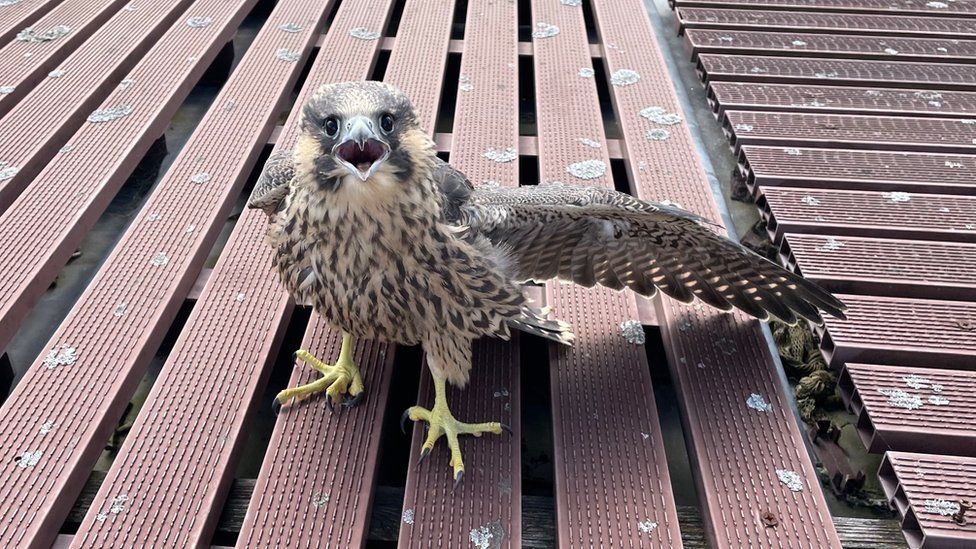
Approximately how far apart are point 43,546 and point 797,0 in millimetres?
4938

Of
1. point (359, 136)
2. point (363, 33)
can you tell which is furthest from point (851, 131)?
point (359, 136)

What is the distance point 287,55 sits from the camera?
4.01 meters

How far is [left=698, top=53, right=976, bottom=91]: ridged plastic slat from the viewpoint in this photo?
13.1 feet

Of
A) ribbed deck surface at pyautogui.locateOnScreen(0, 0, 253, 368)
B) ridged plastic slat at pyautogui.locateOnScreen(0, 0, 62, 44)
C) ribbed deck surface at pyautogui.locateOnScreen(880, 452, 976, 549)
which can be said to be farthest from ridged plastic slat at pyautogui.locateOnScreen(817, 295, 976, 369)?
ridged plastic slat at pyautogui.locateOnScreen(0, 0, 62, 44)

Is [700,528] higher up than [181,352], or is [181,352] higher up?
[181,352]

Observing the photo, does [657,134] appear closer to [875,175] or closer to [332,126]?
[875,175]

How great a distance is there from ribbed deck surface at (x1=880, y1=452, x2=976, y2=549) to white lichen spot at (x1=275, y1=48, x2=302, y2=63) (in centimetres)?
333

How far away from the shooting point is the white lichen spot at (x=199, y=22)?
13.9 feet

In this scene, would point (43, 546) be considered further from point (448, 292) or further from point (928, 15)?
point (928, 15)

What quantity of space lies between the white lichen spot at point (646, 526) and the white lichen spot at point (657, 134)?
200 cm

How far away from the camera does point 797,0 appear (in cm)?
479

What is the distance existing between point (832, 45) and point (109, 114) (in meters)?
3.93

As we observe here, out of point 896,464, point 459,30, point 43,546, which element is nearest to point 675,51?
point 459,30

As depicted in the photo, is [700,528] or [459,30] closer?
[700,528]
